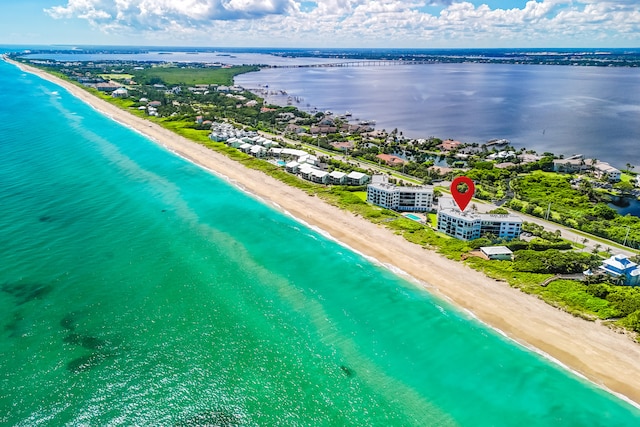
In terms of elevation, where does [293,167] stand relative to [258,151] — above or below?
below

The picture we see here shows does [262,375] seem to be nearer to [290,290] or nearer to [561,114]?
[290,290]

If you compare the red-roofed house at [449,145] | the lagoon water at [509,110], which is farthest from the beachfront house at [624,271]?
the red-roofed house at [449,145]

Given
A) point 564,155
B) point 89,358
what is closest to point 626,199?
point 564,155

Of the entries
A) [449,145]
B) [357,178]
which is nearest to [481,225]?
[357,178]

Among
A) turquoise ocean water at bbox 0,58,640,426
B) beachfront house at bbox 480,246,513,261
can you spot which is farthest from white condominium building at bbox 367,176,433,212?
beachfront house at bbox 480,246,513,261

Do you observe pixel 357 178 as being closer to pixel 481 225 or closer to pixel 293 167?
pixel 293 167

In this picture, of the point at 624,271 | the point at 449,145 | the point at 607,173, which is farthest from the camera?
the point at 449,145

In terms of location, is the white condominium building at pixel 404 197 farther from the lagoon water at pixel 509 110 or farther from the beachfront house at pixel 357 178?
the lagoon water at pixel 509 110

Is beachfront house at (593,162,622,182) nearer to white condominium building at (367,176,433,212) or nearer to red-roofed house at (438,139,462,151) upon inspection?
red-roofed house at (438,139,462,151)
